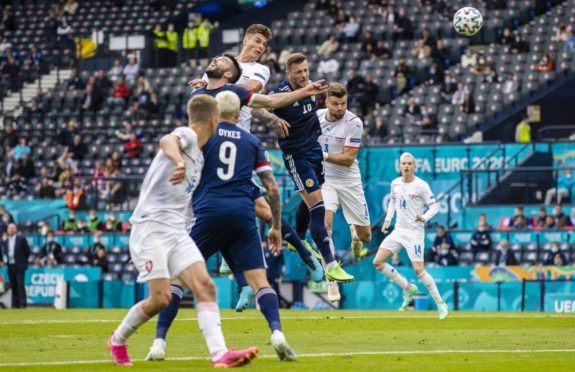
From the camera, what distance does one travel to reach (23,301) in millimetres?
30422

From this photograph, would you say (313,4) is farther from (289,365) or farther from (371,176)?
(289,365)

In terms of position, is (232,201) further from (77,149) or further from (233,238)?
(77,149)

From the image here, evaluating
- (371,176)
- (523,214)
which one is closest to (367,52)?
(371,176)

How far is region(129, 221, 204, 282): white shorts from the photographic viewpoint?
1105cm

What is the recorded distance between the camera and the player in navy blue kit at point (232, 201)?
465 inches

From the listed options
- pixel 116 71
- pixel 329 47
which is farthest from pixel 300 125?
pixel 116 71

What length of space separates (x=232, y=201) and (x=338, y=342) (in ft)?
11.4

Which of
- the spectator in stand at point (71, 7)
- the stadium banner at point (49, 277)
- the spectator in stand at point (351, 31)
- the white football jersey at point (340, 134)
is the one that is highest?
the spectator in stand at point (71, 7)

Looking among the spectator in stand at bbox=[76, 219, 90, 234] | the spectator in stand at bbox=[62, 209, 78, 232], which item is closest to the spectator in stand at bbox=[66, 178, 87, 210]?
the spectator in stand at bbox=[62, 209, 78, 232]

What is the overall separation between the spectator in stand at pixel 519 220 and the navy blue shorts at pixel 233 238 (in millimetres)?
18749

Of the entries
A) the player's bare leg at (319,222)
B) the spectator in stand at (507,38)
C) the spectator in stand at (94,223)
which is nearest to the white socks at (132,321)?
the player's bare leg at (319,222)

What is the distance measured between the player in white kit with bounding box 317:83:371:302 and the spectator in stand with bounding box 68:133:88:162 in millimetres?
21576

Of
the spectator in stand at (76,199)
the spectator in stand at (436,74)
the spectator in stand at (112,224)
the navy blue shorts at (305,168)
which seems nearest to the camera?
the navy blue shorts at (305,168)

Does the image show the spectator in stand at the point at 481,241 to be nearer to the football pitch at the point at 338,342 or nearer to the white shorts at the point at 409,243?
the white shorts at the point at 409,243
